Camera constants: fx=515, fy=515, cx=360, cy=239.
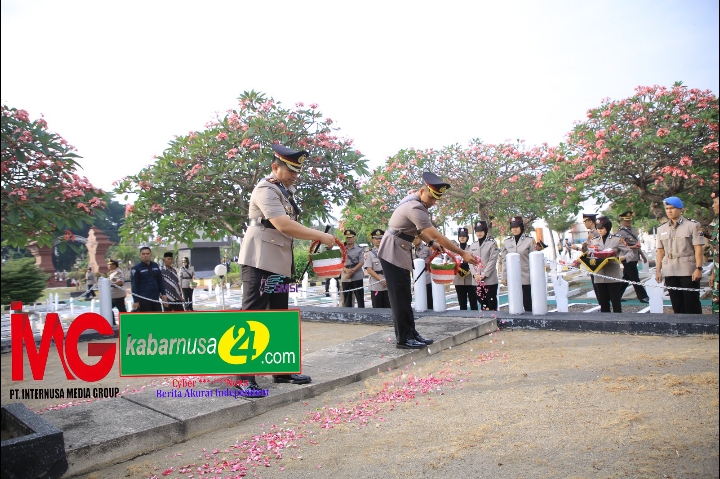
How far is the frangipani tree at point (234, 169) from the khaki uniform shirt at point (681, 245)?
186 inches

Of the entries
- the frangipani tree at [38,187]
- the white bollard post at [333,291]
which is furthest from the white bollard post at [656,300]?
the white bollard post at [333,291]

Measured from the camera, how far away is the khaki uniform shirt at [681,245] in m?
5.66

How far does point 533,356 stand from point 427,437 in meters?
2.26

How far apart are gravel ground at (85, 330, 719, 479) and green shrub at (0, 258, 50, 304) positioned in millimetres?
3115

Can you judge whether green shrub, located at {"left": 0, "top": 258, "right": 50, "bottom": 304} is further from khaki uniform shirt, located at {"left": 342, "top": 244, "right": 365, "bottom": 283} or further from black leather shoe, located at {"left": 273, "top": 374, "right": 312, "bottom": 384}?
khaki uniform shirt, located at {"left": 342, "top": 244, "right": 365, "bottom": 283}

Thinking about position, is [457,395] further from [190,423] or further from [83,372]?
[83,372]

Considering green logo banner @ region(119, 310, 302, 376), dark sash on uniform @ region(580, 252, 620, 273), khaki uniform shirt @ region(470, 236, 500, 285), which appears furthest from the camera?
khaki uniform shirt @ region(470, 236, 500, 285)

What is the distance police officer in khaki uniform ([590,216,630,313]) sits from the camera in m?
6.85

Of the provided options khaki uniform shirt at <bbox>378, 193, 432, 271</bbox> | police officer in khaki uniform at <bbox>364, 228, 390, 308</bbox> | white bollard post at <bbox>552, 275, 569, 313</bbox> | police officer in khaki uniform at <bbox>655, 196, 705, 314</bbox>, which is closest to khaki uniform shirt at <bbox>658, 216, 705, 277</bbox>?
police officer in khaki uniform at <bbox>655, 196, 705, 314</bbox>

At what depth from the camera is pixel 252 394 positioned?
352 cm

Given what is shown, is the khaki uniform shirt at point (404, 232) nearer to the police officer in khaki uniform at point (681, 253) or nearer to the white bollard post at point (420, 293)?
the white bollard post at point (420, 293)

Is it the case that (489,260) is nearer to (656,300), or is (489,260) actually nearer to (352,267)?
(656,300)

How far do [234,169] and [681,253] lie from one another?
251 inches

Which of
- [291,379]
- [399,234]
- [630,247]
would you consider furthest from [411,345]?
[630,247]
